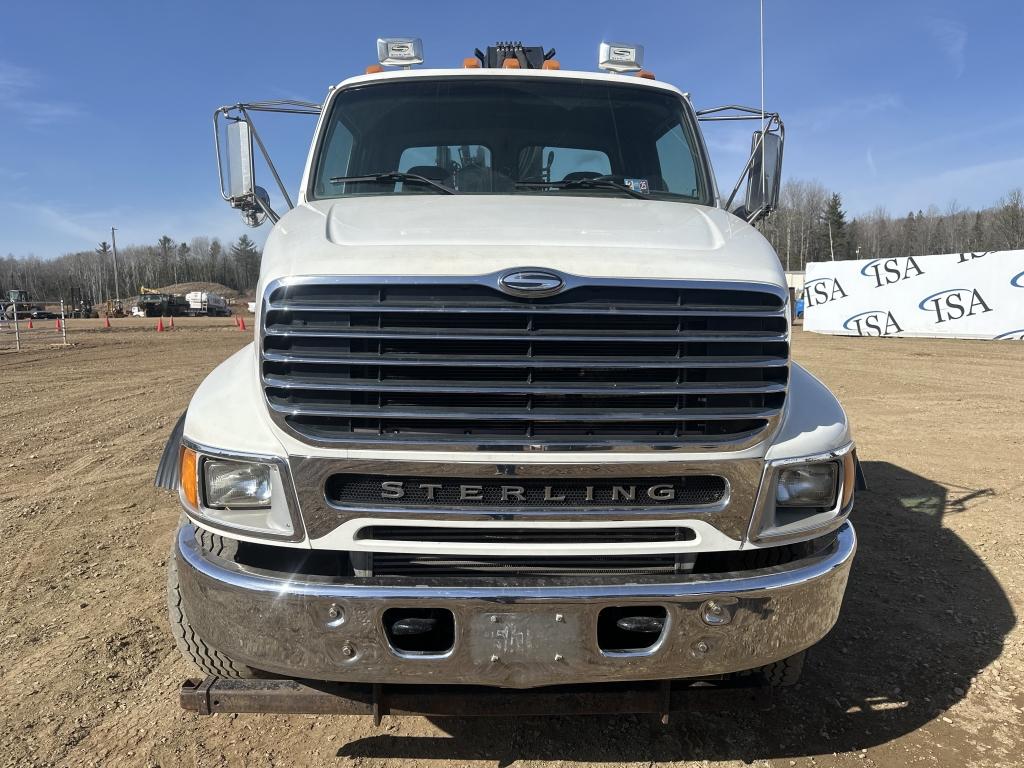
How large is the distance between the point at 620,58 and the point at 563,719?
12.2 feet

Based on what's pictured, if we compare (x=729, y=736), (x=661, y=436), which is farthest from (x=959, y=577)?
(x=661, y=436)

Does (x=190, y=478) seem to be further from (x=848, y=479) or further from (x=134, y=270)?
(x=134, y=270)

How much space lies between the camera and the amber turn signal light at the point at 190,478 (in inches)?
93.0

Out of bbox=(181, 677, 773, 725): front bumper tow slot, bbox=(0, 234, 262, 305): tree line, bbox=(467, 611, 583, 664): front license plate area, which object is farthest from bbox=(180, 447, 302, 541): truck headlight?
bbox=(0, 234, 262, 305): tree line

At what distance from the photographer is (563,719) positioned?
2.93 meters

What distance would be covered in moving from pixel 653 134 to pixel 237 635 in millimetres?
3245

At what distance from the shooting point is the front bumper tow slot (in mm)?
2297

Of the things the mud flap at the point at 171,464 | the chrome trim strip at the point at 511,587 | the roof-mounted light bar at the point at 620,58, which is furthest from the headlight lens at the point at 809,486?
the roof-mounted light bar at the point at 620,58

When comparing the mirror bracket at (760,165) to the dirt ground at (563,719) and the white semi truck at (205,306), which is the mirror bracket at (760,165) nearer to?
the dirt ground at (563,719)

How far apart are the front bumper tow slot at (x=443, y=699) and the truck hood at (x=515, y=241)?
4.57ft

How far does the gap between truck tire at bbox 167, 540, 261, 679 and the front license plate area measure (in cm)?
97

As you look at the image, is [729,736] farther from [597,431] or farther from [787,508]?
[597,431]

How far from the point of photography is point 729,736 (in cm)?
286

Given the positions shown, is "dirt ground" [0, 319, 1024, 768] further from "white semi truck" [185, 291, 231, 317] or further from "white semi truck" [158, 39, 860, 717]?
"white semi truck" [185, 291, 231, 317]
